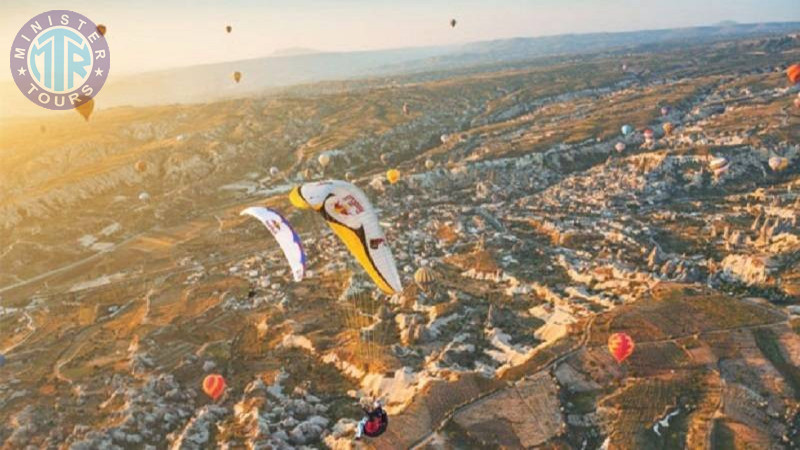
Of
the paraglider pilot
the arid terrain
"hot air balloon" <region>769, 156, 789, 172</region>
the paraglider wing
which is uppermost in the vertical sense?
the paraglider wing

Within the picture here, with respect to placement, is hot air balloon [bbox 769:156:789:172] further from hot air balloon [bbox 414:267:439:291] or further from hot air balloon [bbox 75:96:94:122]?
hot air balloon [bbox 75:96:94:122]

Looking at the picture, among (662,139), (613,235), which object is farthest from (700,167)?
(613,235)

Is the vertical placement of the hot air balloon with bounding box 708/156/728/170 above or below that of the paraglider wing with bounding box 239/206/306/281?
below

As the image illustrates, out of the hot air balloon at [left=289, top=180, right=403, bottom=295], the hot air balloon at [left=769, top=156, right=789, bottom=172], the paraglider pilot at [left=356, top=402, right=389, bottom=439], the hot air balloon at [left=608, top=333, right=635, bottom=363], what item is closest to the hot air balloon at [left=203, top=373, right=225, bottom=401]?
the paraglider pilot at [left=356, top=402, right=389, bottom=439]

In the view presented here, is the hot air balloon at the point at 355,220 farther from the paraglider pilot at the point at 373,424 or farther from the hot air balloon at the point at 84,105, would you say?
the hot air balloon at the point at 84,105

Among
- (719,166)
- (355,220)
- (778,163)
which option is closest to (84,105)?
(355,220)

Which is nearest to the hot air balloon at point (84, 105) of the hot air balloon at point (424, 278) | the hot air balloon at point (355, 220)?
the hot air balloon at point (424, 278)
